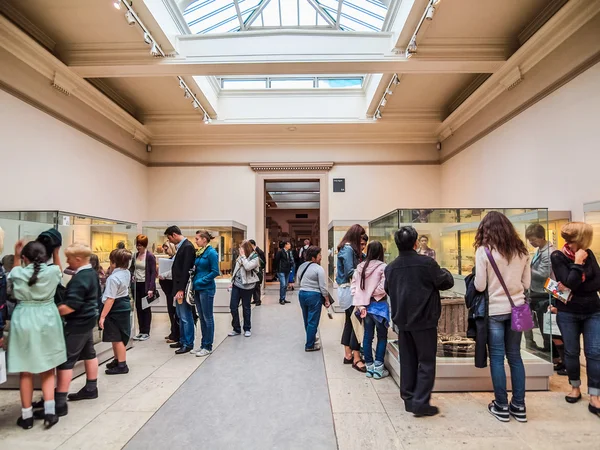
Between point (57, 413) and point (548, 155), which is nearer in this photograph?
point (57, 413)

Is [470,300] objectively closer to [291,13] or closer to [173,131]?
[291,13]

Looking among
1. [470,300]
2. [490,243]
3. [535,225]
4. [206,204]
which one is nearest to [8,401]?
[470,300]

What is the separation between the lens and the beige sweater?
2.93m

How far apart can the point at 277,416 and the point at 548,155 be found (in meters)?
5.83

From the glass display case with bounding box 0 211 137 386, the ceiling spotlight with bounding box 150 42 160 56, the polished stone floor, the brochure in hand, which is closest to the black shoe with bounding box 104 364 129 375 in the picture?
the polished stone floor

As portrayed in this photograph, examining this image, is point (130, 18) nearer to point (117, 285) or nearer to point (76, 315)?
point (117, 285)

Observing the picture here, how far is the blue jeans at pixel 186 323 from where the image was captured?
4.99 m

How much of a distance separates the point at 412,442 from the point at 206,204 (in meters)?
9.43

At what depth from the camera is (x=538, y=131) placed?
19.9 feet

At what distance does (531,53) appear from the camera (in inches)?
234

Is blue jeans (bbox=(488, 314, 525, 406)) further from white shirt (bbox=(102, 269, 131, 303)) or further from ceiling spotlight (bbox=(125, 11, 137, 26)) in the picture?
ceiling spotlight (bbox=(125, 11, 137, 26))

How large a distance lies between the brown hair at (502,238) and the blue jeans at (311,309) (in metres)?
2.43

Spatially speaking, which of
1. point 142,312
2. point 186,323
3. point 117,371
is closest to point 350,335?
point 186,323

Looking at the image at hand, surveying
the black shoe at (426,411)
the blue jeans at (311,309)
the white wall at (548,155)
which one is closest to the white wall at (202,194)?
the blue jeans at (311,309)
